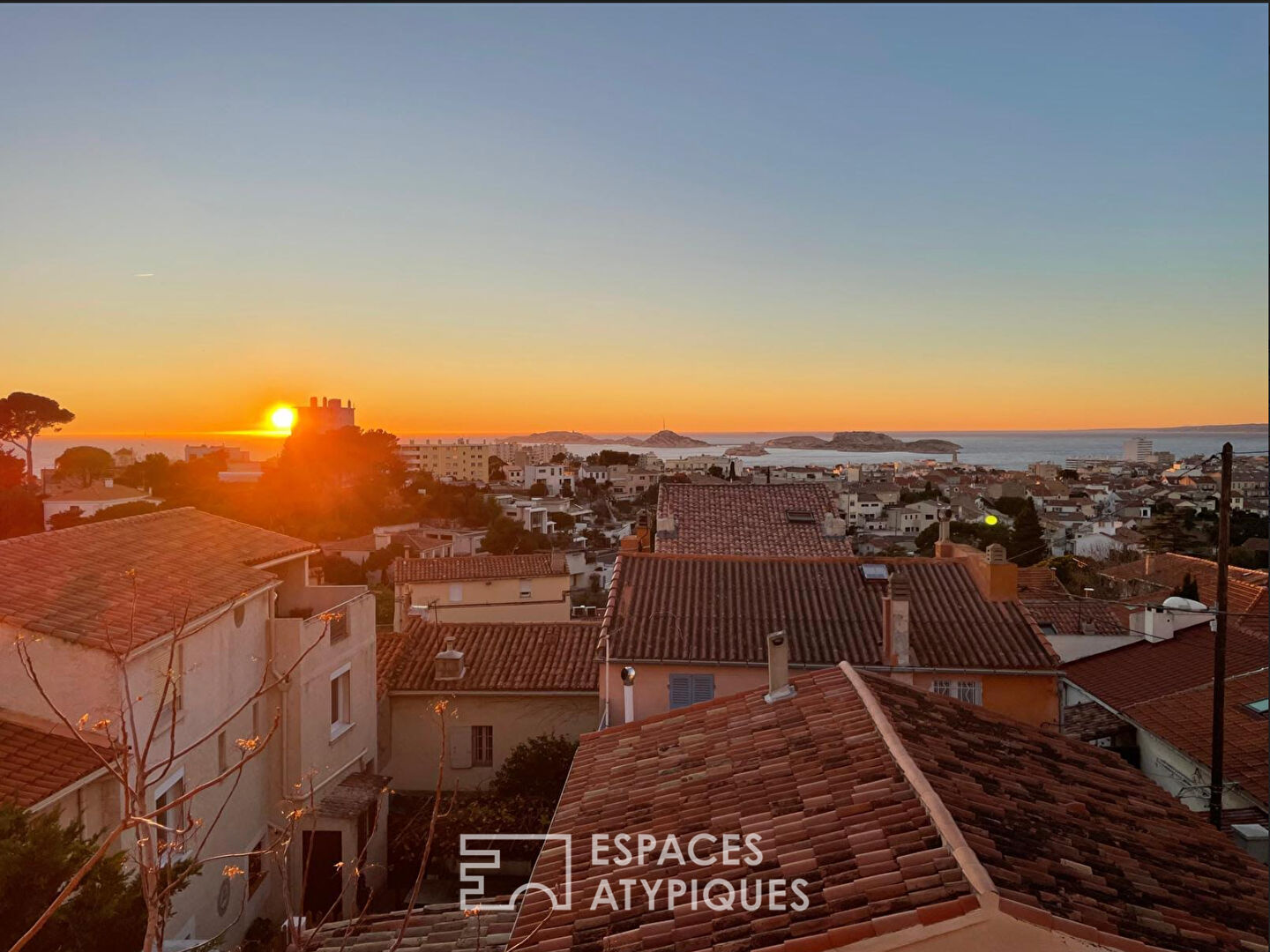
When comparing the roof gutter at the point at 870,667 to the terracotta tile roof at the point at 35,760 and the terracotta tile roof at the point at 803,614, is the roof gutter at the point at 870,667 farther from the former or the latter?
the terracotta tile roof at the point at 35,760

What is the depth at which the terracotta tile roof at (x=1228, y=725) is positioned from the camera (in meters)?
11.1

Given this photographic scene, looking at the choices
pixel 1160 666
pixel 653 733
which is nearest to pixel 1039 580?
pixel 1160 666

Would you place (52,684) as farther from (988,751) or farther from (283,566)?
(988,751)

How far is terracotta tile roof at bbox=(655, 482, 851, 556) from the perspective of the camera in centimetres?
2194

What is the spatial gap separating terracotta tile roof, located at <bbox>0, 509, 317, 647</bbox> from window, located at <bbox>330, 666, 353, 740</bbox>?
6.96ft

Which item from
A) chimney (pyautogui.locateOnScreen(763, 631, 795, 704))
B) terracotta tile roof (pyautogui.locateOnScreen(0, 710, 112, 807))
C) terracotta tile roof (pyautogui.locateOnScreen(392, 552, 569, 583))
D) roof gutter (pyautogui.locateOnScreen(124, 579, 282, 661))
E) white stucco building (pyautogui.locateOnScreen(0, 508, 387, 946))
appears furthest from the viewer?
terracotta tile roof (pyautogui.locateOnScreen(392, 552, 569, 583))

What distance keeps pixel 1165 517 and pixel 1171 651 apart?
123ft

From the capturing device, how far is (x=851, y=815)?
5.96 metres

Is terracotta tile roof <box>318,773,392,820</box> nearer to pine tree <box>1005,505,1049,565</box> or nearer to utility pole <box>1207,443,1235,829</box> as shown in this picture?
utility pole <box>1207,443,1235,829</box>

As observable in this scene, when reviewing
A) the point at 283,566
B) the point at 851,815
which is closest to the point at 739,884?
the point at 851,815

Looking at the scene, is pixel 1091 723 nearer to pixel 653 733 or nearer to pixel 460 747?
pixel 653 733

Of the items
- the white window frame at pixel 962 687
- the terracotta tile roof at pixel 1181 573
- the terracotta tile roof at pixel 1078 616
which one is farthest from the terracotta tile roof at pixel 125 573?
the terracotta tile roof at pixel 1181 573

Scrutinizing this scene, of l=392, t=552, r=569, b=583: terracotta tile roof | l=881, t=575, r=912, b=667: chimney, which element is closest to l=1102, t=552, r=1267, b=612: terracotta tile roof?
l=881, t=575, r=912, b=667: chimney

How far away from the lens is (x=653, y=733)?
30.6ft
